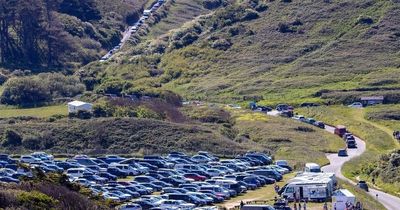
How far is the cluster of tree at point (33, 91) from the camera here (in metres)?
120

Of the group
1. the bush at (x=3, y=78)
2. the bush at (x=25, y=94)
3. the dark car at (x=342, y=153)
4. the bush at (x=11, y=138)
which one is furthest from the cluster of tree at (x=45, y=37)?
the dark car at (x=342, y=153)

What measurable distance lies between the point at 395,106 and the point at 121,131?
3242 cm

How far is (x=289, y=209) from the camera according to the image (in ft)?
212

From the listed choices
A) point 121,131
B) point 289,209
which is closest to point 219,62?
point 121,131

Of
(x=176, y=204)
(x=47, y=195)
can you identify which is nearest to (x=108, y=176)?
(x=176, y=204)

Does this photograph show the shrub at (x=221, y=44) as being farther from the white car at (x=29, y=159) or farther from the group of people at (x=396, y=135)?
the white car at (x=29, y=159)

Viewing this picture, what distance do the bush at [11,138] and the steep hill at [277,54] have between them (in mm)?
37023

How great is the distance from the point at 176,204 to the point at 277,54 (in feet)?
275

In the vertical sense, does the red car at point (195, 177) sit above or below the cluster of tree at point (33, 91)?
below

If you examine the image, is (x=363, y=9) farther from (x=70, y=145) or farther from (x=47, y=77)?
(x=70, y=145)

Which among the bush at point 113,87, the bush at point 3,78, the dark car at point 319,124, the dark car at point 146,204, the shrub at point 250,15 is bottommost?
the dark car at point 146,204

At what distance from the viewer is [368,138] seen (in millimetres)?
104562

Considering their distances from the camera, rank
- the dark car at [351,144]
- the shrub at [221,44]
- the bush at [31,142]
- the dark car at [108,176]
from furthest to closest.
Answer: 1. the shrub at [221,44]
2. the dark car at [351,144]
3. the bush at [31,142]
4. the dark car at [108,176]

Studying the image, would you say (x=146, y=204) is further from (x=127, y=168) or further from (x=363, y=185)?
(x=363, y=185)
